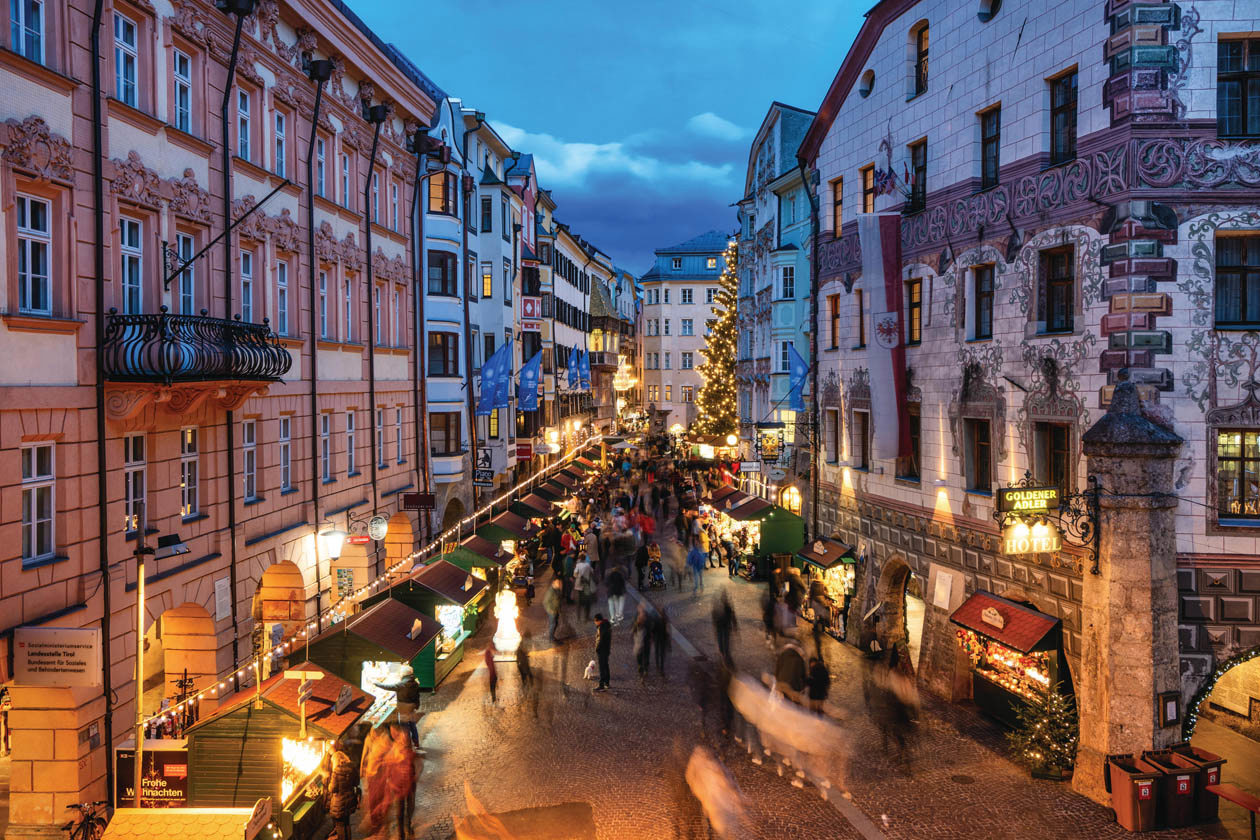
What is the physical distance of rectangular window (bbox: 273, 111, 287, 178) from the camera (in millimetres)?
21672

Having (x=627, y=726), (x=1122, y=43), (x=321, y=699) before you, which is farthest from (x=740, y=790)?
(x=1122, y=43)

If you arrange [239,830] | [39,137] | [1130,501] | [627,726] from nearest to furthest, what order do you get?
[239,830] → [39,137] → [1130,501] → [627,726]

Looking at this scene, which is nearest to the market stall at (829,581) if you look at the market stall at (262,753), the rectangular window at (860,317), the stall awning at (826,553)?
the stall awning at (826,553)

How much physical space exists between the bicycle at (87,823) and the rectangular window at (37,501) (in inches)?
144

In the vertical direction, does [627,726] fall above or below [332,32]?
below

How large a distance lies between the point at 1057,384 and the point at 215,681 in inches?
655

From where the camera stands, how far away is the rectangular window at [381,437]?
2839cm

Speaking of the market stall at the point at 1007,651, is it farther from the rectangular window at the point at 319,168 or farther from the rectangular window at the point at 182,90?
the rectangular window at the point at 319,168

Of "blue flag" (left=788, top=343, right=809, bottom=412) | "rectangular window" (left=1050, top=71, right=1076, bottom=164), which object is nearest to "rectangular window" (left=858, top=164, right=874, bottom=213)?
"blue flag" (left=788, top=343, right=809, bottom=412)

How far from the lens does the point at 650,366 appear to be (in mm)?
111000

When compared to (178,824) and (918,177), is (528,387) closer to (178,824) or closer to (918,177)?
(918,177)

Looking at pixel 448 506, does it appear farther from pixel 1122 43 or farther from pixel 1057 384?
pixel 1122 43

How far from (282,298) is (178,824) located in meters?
13.2

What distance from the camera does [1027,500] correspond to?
1609 centimetres
